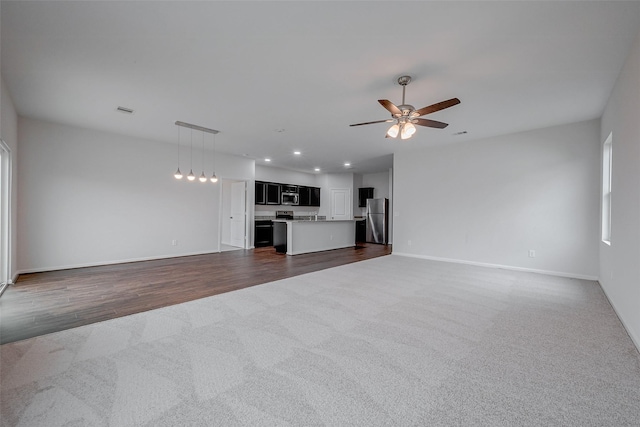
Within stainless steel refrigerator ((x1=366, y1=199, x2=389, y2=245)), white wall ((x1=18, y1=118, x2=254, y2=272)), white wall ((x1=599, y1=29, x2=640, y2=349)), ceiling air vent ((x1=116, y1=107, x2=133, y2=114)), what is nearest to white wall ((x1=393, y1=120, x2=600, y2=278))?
white wall ((x1=599, y1=29, x2=640, y2=349))

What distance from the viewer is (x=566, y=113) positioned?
13.7 feet

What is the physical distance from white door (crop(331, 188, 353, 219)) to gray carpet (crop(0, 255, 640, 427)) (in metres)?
7.44

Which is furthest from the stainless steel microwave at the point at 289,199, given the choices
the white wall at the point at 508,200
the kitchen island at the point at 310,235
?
the white wall at the point at 508,200

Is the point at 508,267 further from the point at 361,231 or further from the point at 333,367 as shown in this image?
the point at 361,231

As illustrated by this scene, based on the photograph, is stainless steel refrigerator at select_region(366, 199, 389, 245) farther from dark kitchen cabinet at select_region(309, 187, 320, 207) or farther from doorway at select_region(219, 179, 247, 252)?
doorway at select_region(219, 179, 247, 252)

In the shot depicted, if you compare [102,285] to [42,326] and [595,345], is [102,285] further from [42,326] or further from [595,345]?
[595,345]

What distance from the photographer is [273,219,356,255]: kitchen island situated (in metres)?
6.95

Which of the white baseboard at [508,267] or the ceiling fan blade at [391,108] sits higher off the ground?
the ceiling fan blade at [391,108]

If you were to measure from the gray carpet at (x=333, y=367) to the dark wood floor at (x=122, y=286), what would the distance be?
386 mm

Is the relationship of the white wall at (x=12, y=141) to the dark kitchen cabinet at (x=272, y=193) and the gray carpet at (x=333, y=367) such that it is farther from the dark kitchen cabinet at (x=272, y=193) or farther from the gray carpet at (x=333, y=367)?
the dark kitchen cabinet at (x=272, y=193)

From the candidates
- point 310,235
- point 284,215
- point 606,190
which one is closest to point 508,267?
point 606,190

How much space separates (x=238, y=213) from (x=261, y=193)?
1.02 m

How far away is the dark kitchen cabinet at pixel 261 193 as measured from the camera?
28.3ft

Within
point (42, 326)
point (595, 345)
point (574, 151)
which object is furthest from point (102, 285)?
point (574, 151)
